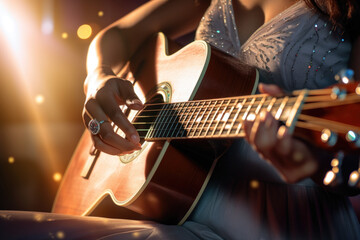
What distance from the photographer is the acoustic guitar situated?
0.49 m

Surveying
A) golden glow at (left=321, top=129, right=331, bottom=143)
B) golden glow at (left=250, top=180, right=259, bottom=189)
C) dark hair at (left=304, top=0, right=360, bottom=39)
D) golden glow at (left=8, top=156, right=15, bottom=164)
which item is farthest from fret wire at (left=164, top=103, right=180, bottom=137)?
golden glow at (left=8, top=156, right=15, bottom=164)

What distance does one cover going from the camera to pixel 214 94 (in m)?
0.83

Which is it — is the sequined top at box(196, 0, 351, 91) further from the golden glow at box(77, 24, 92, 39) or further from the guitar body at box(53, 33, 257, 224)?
the golden glow at box(77, 24, 92, 39)

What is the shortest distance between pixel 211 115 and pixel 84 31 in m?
1.40

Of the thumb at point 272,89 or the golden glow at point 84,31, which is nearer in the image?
the thumb at point 272,89

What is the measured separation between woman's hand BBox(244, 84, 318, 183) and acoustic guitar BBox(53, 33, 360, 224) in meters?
0.02

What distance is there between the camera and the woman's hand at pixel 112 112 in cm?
82

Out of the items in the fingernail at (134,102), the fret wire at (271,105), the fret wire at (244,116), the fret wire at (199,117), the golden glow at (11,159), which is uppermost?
the fret wire at (271,105)

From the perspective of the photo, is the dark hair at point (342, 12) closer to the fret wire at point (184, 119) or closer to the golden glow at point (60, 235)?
the fret wire at point (184, 119)

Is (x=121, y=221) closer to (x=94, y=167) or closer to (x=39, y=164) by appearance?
(x=94, y=167)

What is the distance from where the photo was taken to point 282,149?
0.46 metres

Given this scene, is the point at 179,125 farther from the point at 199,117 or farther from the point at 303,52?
the point at 303,52

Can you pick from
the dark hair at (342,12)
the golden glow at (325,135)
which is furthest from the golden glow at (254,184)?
the dark hair at (342,12)

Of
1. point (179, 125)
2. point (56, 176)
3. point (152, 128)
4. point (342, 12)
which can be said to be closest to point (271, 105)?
point (179, 125)
